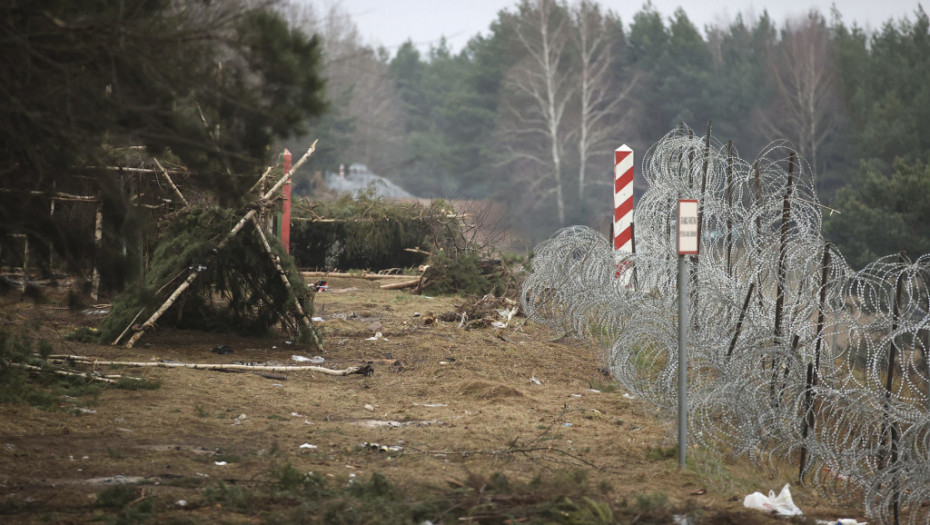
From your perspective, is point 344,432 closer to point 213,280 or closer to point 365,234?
point 213,280

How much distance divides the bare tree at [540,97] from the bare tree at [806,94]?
1012cm

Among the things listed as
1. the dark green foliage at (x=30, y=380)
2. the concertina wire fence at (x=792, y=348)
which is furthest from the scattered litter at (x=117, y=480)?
the concertina wire fence at (x=792, y=348)

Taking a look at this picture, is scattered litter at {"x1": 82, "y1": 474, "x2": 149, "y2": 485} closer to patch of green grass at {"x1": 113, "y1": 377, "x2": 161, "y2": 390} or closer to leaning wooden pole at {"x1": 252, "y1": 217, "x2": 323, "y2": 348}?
patch of green grass at {"x1": 113, "y1": 377, "x2": 161, "y2": 390}

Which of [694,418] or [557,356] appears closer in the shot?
[694,418]

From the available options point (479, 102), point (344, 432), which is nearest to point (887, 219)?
point (344, 432)

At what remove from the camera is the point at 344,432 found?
23.4 feet

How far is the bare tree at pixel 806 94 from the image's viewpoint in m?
45.7

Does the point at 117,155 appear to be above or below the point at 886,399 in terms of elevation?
above

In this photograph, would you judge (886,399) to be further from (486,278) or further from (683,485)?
(486,278)

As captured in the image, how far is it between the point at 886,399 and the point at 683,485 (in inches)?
49.9

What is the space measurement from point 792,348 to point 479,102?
49.9 m

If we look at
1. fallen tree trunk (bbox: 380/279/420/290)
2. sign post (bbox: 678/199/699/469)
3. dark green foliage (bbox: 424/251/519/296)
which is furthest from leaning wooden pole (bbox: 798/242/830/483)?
fallen tree trunk (bbox: 380/279/420/290)

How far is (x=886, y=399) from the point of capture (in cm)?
581

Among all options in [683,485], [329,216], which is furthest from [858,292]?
[329,216]
